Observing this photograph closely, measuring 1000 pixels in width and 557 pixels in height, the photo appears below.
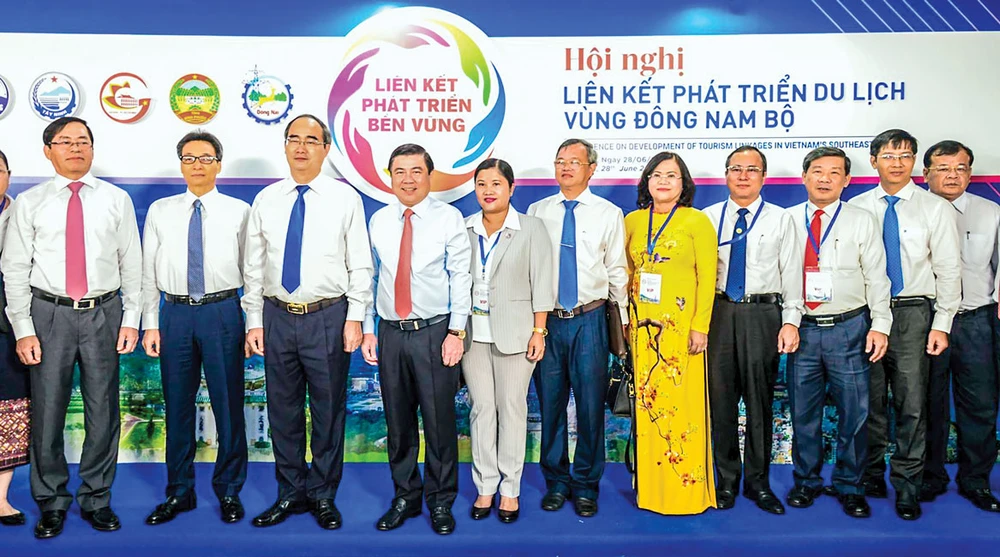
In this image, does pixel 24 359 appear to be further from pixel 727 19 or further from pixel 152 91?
pixel 727 19

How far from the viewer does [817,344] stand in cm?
338

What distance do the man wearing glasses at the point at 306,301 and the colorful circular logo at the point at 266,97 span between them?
75 cm

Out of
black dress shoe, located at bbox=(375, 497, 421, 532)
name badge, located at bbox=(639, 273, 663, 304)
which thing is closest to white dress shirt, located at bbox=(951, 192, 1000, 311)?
name badge, located at bbox=(639, 273, 663, 304)

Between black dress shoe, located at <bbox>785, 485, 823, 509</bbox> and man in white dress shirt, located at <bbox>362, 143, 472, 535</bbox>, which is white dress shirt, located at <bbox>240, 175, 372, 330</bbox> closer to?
man in white dress shirt, located at <bbox>362, 143, 472, 535</bbox>

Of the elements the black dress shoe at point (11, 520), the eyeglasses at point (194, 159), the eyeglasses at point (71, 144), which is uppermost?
the eyeglasses at point (71, 144)

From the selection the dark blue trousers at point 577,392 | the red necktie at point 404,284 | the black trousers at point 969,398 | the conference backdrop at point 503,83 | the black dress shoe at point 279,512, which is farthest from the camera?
the conference backdrop at point 503,83

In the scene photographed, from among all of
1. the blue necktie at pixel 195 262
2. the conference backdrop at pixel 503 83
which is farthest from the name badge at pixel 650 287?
the blue necktie at pixel 195 262

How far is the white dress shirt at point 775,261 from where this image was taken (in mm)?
3350

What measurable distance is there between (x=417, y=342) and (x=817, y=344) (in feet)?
6.42

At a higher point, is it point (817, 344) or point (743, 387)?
point (817, 344)

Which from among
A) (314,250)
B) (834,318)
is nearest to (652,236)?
(834,318)

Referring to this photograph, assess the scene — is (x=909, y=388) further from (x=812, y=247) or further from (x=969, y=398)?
(x=812, y=247)

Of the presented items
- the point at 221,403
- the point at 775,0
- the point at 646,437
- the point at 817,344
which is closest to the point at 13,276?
the point at 221,403

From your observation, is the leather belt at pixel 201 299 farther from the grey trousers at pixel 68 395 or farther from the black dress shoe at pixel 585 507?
the black dress shoe at pixel 585 507
